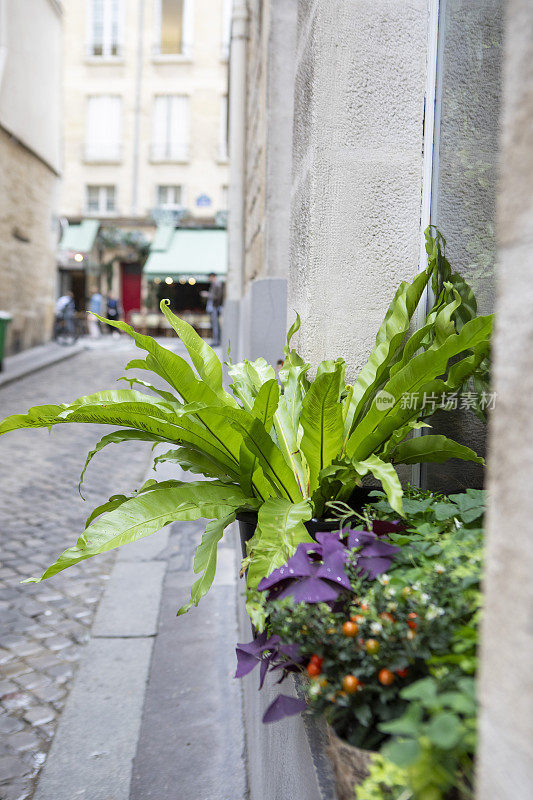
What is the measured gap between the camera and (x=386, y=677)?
1000 mm

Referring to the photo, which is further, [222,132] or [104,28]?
[104,28]

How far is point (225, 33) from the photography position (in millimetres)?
25828

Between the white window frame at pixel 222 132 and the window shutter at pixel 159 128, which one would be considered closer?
the white window frame at pixel 222 132

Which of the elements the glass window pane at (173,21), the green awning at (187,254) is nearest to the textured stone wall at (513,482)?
the green awning at (187,254)

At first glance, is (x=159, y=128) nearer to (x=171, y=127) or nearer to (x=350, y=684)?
(x=171, y=127)

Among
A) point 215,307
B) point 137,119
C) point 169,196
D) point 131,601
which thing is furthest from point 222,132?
point 131,601

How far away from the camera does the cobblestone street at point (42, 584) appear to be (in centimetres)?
282

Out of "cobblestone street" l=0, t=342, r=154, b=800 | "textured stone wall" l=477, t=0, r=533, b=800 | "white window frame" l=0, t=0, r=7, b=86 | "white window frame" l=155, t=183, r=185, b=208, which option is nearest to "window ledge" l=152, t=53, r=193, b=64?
"white window frame" l=155, t=183, r=185, b=208

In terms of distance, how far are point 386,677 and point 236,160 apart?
6676 mm

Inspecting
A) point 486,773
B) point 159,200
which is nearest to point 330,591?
point 486,773

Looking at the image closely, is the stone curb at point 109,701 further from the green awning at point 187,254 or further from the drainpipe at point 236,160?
the green awning at point 187,254

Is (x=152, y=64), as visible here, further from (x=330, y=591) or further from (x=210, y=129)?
(x=330, y=591)

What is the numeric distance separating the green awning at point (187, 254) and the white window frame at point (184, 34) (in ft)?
19.8

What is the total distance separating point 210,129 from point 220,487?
26348 millimetres
